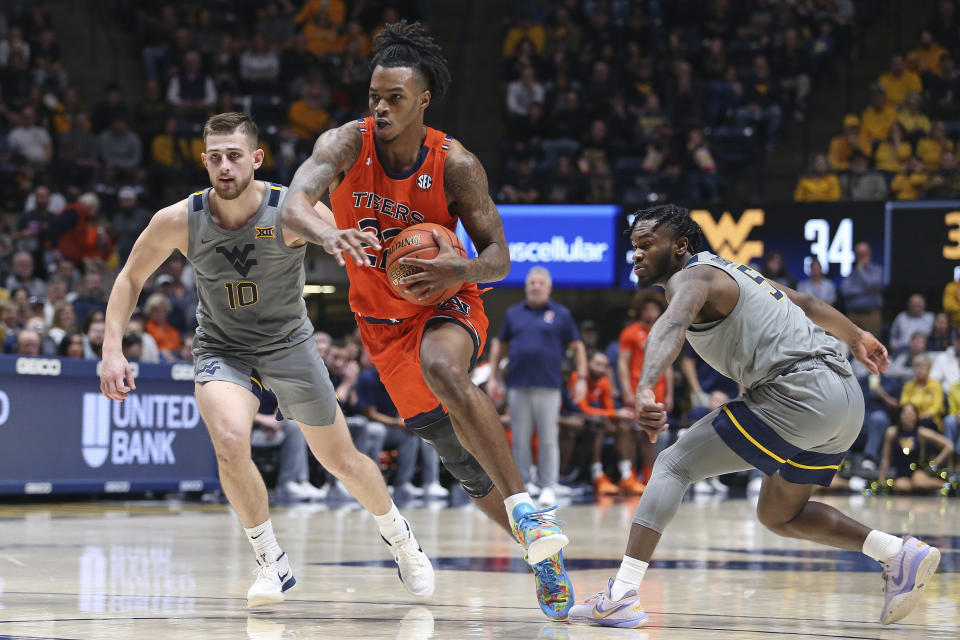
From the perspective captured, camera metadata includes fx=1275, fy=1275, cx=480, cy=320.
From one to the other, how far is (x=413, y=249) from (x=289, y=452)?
7.12m

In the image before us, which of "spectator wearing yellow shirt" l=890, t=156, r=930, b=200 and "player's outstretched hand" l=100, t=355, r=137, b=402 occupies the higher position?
"spectator wearing yellow shirt" l=890, t=156, r=930, b=200

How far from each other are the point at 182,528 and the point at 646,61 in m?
10.9

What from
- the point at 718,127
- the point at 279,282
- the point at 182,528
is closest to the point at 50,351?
the point at 182,528

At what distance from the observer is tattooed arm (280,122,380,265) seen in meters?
4.07

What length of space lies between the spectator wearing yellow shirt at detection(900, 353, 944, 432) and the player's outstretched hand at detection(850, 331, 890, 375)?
27.7ft

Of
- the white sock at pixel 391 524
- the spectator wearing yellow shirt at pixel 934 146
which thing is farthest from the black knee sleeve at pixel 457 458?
the spectator wearing yellow shirt at pixel 934 146

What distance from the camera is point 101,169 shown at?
51.8ft

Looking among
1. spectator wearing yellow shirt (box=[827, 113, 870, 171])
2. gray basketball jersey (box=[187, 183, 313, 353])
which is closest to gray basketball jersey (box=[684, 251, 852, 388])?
gray basketball jersey (box=[187, 183, 313, 353])

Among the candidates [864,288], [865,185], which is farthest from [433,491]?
[865,185]

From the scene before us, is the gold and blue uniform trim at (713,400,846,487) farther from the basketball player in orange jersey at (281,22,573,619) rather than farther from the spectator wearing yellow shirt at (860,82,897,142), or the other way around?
the spectator wearing yellow shirt at (860,82,897,142)

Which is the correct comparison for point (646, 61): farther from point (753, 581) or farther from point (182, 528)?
point (753, 581)

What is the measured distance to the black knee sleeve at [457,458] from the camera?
4.99 m

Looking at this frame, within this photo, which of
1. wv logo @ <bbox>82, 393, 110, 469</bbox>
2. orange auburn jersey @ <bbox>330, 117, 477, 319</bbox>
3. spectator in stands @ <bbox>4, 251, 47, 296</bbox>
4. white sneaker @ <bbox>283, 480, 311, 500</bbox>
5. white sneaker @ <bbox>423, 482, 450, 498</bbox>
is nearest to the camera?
orange auburn jersey @ <bbox>330, 117, 477, 319</bbox>

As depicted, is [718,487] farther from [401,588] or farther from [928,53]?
[401,588]
